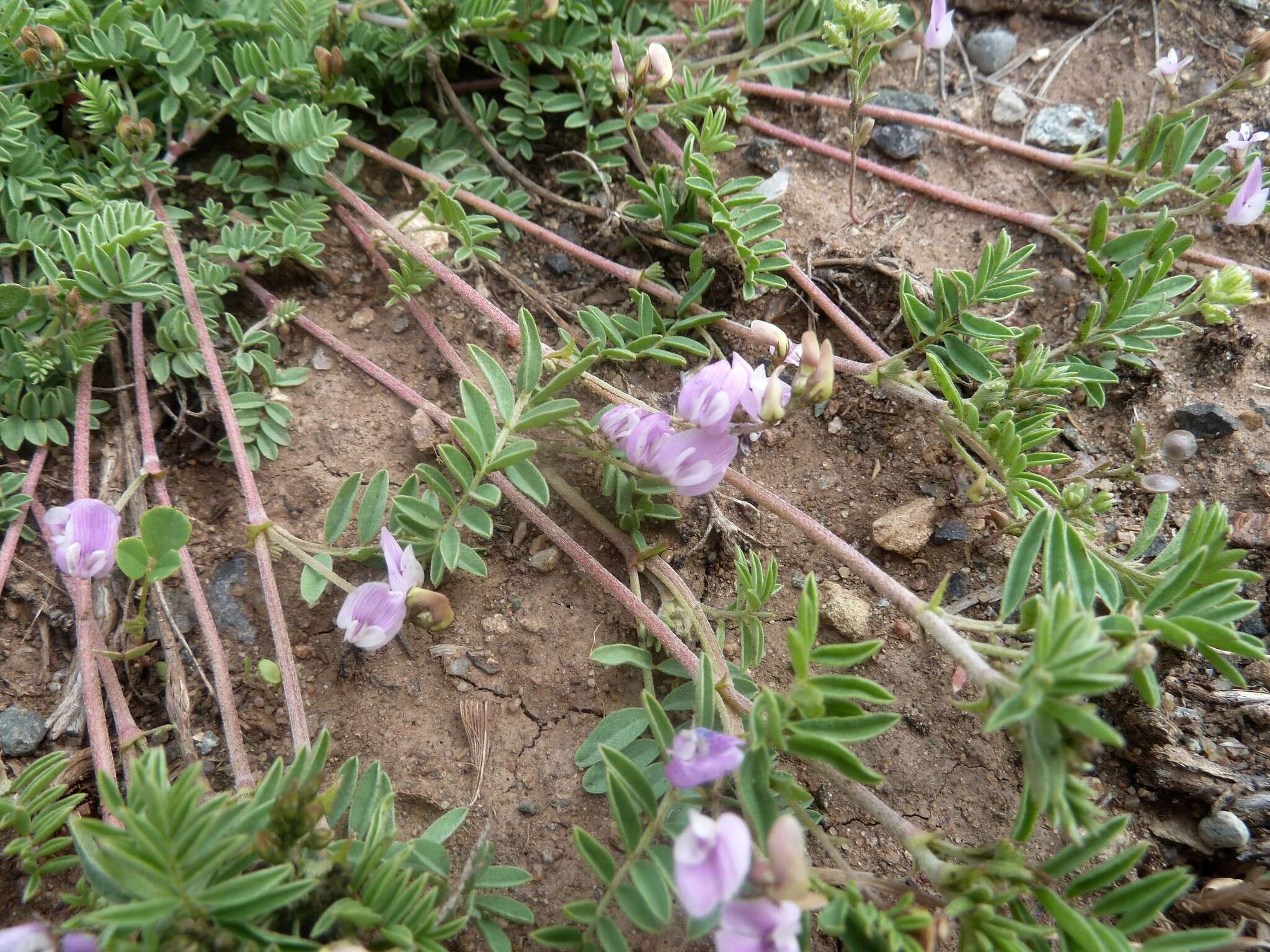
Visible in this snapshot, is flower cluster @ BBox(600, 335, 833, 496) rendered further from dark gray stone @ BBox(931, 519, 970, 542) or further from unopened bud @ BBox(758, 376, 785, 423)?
dark gray stone @ BBox(931, 519, 970, 542)

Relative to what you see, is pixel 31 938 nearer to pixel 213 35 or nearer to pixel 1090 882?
pixel 1090 882

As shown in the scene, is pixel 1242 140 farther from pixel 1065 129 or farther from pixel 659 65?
pixel 659 65

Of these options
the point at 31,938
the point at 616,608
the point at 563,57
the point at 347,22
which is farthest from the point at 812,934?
the point at 347,22

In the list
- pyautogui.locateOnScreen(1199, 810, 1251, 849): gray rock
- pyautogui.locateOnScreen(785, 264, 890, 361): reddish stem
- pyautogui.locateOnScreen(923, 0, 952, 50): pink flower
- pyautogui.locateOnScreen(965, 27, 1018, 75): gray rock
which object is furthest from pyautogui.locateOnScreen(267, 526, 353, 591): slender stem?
pyautogui.locateOnScreen(965, 27, 1018, 75): gray rock

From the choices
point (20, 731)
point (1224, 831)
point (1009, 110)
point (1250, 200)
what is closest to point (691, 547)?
point (1224, 831)

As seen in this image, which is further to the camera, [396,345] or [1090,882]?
[396,345]

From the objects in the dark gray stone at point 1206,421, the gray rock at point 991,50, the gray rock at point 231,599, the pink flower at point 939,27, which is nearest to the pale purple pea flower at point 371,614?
the gray rock at point 231,599
